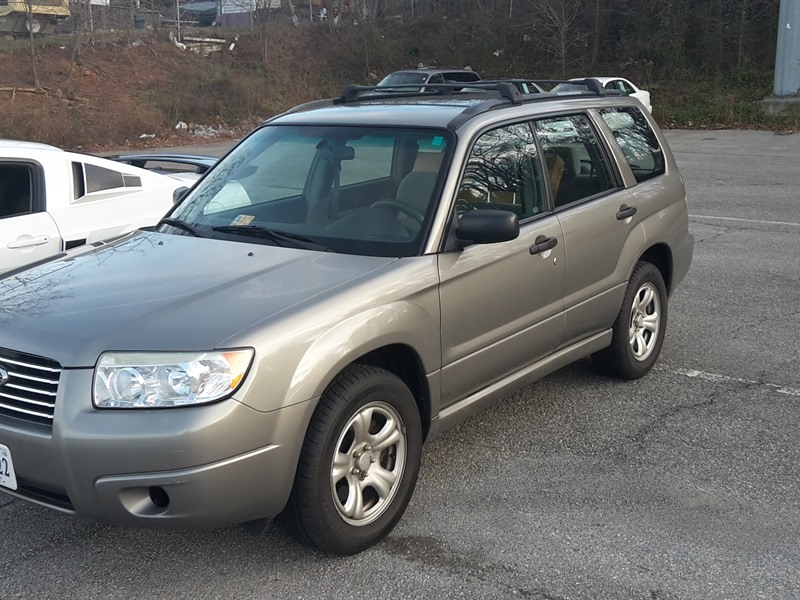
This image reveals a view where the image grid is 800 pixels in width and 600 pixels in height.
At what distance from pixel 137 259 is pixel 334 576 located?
1.66 m

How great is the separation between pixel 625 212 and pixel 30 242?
379 cm

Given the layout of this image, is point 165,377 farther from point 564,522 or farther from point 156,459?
point 564,522

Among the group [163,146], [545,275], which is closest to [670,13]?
[163,146]

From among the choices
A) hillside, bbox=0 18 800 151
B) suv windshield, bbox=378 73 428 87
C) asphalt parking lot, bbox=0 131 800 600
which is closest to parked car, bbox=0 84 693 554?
asphalt parking lot, bbox=0 131 800 600

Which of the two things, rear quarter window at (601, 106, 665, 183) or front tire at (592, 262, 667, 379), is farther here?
rear quarter window at (601, 106, 665, 183)

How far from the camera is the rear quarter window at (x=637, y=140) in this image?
18.2 ft

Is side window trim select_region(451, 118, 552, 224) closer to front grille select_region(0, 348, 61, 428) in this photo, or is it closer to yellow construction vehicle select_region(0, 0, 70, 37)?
front grille select_region(0, 348, 61, 428)

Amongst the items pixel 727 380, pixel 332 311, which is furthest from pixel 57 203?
pixel 727 380

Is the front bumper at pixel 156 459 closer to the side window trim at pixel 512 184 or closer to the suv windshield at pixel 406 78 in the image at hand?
the side window trim at pixel 512 184

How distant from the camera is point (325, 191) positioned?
443 cm

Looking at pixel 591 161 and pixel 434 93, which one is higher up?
pixel 434 93

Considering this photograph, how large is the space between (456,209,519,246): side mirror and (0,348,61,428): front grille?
175 cm

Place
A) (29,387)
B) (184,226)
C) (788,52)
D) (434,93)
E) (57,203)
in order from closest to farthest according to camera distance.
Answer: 1. (29,387)
2. (184,226)
3. (434,93)
4. (57,203)
5. (788,52)

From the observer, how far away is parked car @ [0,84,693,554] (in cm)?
310
